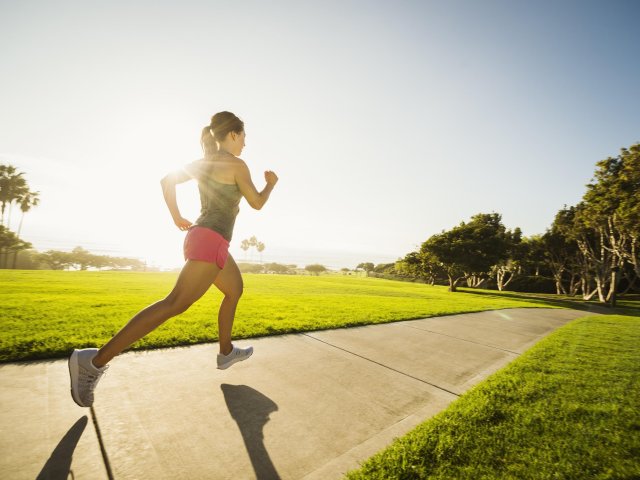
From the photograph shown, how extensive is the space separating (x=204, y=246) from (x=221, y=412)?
1.10 meters

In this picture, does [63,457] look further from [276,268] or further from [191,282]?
[276,268]

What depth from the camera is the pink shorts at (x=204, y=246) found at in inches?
83.0

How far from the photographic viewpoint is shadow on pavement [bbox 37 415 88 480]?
4.11 feet

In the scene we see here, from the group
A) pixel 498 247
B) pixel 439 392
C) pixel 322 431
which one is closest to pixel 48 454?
pixel 322 431

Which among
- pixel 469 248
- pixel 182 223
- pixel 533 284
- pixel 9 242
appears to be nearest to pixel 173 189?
pixel 182 223

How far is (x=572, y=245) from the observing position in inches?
1089

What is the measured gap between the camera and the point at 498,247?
24.8 metres

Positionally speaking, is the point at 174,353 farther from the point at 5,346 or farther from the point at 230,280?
the point at 5,346

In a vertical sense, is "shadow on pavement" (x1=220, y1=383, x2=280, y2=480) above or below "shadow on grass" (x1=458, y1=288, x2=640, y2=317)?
above

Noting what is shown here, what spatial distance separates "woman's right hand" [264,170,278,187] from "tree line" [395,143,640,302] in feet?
65.8

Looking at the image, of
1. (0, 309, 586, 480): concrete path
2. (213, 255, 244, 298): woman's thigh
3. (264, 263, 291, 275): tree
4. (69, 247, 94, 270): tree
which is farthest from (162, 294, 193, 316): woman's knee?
(264, 263, 291, 275): tree

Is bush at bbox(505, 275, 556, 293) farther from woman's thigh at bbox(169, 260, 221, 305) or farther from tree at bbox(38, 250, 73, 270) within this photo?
tree at bbox(38, 250, 73, 270)

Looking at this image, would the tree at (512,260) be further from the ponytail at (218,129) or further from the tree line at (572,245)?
the ponytail at (218,129)

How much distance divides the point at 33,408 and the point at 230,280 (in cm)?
137
